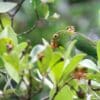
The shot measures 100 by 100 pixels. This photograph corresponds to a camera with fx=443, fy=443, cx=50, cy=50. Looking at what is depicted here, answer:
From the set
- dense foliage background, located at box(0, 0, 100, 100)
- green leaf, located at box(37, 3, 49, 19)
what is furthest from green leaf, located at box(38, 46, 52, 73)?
green leaf, located at box(37, 3, 49, 19)

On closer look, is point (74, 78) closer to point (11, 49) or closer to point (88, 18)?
point (11, 49)

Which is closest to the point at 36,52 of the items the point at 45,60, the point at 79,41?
the point at 45,60

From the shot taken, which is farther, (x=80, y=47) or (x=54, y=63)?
(x=80, y=47)

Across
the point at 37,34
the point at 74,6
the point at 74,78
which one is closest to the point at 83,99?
the point at 74,78

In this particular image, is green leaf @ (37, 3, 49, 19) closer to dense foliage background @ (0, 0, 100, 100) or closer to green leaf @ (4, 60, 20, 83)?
dense foliage background @ (0, 0, 100, 100)

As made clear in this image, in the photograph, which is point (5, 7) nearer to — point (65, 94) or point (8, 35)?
point (8, 35)
